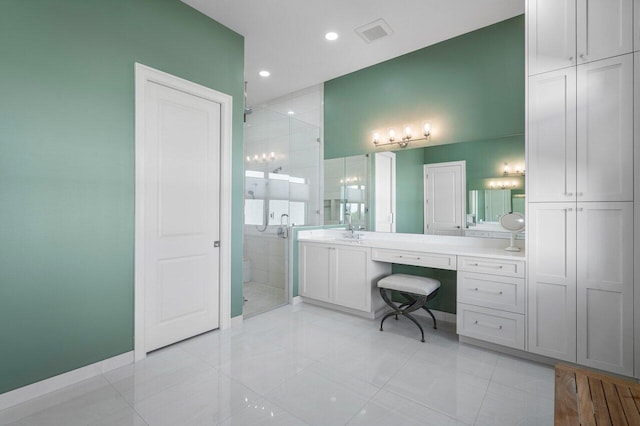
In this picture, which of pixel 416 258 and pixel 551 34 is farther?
pixel 416 258

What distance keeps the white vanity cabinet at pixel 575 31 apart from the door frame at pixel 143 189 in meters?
2.73

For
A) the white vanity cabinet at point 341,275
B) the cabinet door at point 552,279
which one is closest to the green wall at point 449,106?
the white vanity cabinet at point 341,275

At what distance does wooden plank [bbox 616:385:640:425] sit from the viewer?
1.05 meters

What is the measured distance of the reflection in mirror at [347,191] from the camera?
13.0 ft

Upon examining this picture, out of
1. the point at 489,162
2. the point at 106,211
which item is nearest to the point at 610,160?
the point at 489,162

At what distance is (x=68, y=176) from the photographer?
2016 mm

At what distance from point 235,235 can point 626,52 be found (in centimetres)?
341

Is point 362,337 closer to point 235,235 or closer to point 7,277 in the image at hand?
point 235,235

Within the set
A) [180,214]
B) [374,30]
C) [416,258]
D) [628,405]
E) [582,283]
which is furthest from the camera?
[374,30]

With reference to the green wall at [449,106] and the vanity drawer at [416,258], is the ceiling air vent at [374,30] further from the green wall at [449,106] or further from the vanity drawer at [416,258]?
the vanity drawer at [416,258]

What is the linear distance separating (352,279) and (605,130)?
2.45 m

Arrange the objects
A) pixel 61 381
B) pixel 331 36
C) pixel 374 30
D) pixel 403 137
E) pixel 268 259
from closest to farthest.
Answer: pixel 61 381, pixel 374 30, pixel 331 36, pixel 403 137, pixel 268 259

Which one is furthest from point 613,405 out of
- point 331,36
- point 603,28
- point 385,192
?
point 331,36

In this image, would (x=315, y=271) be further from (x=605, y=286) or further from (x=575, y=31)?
(x=575, y=31)
